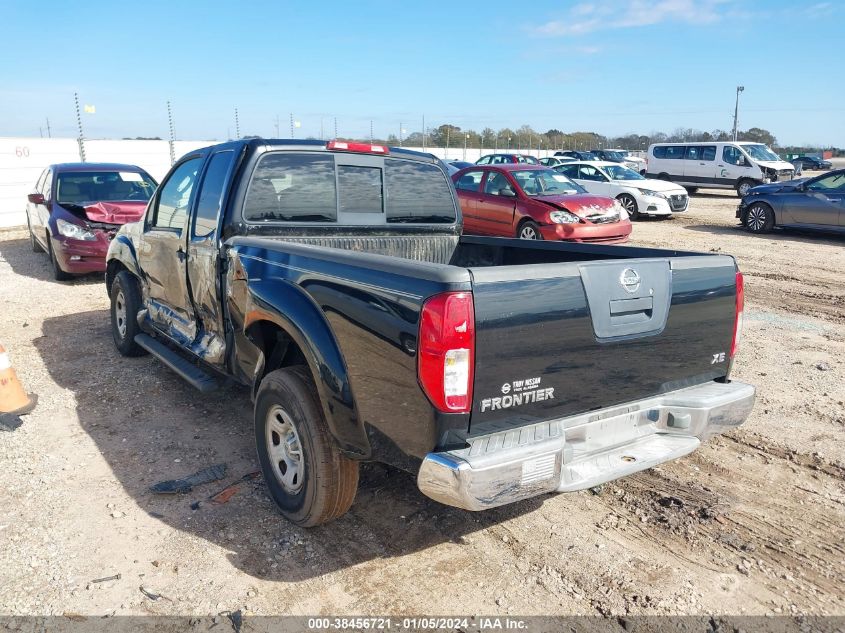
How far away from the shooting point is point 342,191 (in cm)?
442

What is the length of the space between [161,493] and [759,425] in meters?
4.08

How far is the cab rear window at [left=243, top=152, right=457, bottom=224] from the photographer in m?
4.13

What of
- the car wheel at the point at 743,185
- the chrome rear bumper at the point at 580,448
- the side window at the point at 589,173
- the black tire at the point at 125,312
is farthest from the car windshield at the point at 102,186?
the car wheel at the point at 743,185

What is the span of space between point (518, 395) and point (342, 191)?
232 centimetres

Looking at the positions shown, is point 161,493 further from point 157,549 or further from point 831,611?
point 831,611

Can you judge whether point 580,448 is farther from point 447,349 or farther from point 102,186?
point 102,186

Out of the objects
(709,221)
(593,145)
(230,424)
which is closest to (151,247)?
(230,424)

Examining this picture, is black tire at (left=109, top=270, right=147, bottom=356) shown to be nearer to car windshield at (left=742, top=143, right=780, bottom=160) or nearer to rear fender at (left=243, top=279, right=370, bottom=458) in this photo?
rear fender at (left=243, top=279, right=370, bottom=458)

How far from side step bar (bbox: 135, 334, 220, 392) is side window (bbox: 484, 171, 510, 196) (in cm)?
839

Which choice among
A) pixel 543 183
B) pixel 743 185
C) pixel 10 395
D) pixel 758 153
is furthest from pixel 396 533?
pixel 758 153

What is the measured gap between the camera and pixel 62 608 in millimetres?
2836

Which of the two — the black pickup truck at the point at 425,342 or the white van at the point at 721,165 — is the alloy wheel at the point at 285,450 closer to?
the black pickup truck at the point at 425,342

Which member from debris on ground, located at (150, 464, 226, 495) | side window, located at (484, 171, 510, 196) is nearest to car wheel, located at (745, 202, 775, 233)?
side window, located at (484, 171, 510, 196)

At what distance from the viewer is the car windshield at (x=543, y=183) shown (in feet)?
41.2
